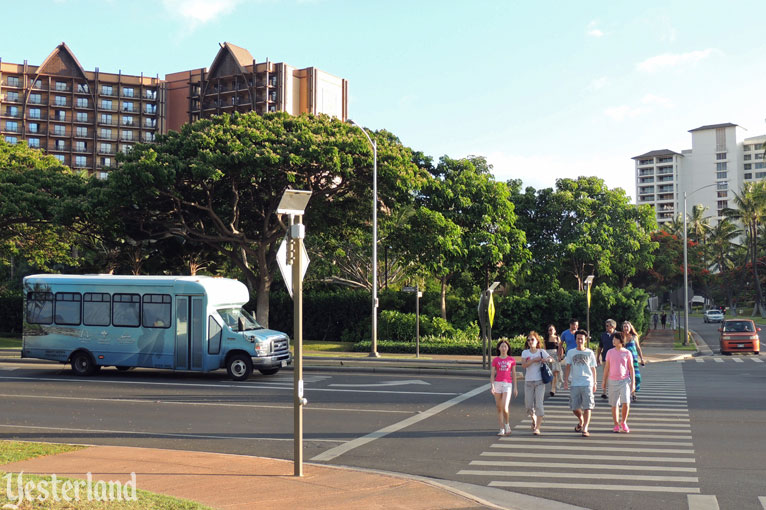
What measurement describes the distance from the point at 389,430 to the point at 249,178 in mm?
20642

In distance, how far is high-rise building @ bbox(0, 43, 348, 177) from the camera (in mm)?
101125

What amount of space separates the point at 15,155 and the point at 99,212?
36.5 ft

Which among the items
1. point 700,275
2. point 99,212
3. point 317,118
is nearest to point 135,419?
point 99,212

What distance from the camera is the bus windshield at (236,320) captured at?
21.5 m

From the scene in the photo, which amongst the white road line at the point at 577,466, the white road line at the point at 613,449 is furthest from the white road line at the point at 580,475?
the white road line at the point at 613,449

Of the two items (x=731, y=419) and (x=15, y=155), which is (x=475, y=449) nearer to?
(x=731, y=419)

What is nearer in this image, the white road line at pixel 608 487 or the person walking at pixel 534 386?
Answer: the white road line at pixel 608 487

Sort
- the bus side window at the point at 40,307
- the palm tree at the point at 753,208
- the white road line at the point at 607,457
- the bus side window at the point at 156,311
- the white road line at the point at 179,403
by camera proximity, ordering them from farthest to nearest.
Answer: the palm tree at the point at 753,208 → the bus side window at the point at 40,307 → the bus side window at the point at 156,311 → the white road line at the point at 179,403 → the white road line at the point at 607,457

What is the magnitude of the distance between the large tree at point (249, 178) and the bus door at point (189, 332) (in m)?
9.59

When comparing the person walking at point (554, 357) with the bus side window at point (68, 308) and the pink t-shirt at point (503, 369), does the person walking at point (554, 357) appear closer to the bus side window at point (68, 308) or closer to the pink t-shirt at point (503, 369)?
the pink t-shirt at point (503, 369)

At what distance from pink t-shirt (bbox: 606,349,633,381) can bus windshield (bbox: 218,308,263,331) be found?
11.6 metres

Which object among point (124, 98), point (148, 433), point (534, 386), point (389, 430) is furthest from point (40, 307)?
point (124, 98)

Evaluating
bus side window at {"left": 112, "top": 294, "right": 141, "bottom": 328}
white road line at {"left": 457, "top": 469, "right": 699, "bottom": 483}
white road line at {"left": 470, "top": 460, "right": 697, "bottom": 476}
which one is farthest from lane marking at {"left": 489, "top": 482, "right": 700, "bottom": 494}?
bus side window at {"left": 112, "top": 294, "right": 141, "bottom": 328}

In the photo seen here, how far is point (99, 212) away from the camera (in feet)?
106
